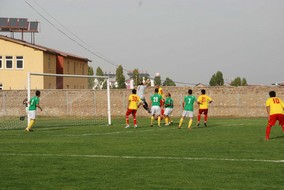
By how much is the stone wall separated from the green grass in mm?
29008

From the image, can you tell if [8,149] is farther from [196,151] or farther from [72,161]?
[196,151]

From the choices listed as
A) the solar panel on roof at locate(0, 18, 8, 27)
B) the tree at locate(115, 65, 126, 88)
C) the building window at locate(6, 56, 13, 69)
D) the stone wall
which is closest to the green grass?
the stone wall

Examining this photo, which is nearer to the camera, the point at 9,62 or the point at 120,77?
the point at 9,62

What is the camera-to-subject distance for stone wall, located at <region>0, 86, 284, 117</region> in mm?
46812

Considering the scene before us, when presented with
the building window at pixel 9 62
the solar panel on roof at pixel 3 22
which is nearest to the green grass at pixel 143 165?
the building window at pixel 9 62

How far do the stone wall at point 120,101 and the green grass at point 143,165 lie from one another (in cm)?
2901

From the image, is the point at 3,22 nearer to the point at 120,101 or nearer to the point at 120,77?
the point at 120,101

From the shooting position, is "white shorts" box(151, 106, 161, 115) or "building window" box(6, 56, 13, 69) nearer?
"white shorts" box(151, 106, 161, 115)

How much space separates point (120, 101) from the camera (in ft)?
161

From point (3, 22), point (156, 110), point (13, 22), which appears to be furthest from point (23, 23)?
point (156, 110)

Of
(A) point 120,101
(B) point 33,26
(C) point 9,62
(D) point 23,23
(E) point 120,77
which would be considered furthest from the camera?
(E) point 120,77

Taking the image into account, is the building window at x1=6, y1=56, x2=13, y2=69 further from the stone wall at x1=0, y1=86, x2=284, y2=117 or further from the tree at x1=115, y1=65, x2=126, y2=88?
the tree at x1=115, y1=65, x2=126, y2=88

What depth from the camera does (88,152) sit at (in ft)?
49.6

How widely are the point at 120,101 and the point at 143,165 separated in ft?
121
